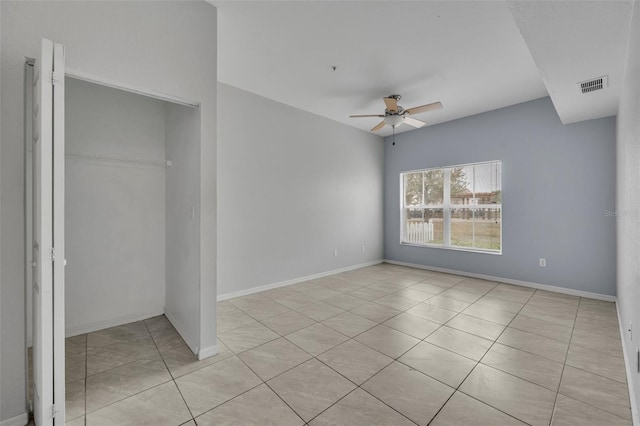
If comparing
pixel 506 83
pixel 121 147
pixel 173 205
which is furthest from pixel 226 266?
pixel 506 83

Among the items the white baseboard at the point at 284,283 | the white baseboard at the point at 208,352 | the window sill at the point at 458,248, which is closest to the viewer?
the white baseboard at the point at 208,352

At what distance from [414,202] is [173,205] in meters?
4.70

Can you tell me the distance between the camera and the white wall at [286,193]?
3787mm

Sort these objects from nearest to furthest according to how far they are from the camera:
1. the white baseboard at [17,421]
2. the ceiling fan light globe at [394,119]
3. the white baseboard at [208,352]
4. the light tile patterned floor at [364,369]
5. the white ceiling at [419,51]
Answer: the white baseboard at [17,421] < the light tile patterned floor at [364,369] < the white ceiling at [419,51] < the white baseboard at [208,352] < the ceiling fan light globe at [394,119]

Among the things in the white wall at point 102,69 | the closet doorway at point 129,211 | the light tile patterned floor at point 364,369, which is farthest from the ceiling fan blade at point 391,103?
the light tile patterned floor at point 364,369

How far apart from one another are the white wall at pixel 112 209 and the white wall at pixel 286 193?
79cm

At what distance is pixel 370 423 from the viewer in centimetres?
156

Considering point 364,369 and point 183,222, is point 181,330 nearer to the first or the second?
point 183,222

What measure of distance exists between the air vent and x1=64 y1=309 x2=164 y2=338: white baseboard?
202 inches

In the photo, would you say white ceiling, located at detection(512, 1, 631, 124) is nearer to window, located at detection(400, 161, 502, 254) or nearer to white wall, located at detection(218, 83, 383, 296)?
window, located at detection(400, 161, 502, 254)

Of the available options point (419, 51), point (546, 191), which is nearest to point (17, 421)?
point (419, 51)

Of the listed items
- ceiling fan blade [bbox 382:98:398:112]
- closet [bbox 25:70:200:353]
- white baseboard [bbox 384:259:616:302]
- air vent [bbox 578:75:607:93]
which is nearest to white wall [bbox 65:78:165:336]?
closet [bbox 25:70:200:353]

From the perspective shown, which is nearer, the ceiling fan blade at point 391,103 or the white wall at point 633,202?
the white wall at point 633,202

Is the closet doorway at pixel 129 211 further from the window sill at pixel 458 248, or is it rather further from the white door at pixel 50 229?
the window sill at pixel 458 248
